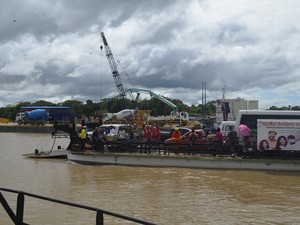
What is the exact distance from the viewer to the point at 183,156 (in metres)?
21.1

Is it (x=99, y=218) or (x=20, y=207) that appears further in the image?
(x=20, y=207)

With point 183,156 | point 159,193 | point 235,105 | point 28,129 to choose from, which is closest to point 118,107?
point 28,129

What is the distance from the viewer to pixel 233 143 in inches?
838

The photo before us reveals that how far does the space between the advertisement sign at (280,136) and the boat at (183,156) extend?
0.29 m

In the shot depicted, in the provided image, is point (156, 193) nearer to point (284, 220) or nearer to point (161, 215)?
point (161, 215)

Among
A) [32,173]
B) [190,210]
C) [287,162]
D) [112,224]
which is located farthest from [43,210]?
[287,162]

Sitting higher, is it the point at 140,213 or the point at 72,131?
the point at 72,131

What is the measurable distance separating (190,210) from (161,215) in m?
1.01

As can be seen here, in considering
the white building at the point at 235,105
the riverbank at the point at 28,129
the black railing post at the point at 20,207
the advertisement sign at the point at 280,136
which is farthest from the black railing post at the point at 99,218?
the riverbank at the point at 28,129

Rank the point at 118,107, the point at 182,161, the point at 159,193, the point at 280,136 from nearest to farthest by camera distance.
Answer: the point at 159,193, the point at 280,136, the point at 182,161, the point at 118,107

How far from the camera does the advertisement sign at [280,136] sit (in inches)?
812

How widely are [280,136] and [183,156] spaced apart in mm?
4573

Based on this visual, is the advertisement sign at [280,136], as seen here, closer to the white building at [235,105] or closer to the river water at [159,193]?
the river water at [159,193]

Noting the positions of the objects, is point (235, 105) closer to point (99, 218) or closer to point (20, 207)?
point (20, 207)
